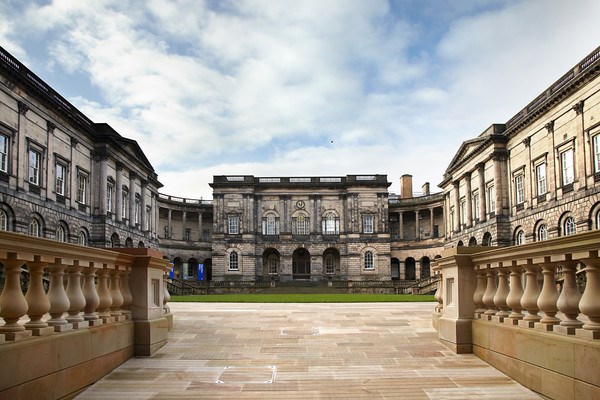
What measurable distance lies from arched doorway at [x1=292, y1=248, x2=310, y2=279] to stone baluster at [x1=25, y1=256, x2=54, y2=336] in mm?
67964

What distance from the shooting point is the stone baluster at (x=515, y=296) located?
277 inches

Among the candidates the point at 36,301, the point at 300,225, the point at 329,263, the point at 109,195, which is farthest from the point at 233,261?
the point at 36,301

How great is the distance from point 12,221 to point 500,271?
30.8 meters

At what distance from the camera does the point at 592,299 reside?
5168 millimetres

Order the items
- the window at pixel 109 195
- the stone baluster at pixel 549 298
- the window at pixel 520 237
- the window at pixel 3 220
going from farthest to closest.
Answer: the window at pixel 109 195
the window at pixel 520 237
the window at pixel 3 220
the stone baluster at pixel 549 298

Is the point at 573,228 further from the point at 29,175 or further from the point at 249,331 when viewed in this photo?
the point at 29,175

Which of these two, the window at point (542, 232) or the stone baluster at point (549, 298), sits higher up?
the window at point (542, 232)

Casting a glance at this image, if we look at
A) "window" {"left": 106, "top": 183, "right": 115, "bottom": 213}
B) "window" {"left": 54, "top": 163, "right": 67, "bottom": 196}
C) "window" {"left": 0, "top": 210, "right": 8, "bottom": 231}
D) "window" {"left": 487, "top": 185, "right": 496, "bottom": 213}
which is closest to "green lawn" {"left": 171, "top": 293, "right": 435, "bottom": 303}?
"window" {"left": 0, "top": 210, "right": 8, "bottom": 231}

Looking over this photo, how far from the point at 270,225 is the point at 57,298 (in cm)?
6699

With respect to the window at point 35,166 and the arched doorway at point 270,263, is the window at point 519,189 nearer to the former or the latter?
the arched doorway at point 270,263

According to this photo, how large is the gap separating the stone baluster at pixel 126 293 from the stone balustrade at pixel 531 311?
4.90m

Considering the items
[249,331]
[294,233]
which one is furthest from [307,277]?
[249,331]

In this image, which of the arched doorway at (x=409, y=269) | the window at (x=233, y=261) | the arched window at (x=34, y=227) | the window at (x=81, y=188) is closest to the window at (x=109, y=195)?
the window at (x=81, y=188)

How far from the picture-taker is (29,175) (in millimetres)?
34375
